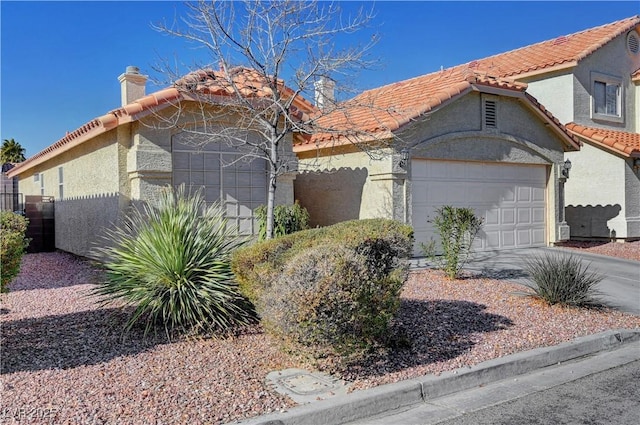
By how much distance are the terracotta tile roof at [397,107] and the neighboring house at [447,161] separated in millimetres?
33

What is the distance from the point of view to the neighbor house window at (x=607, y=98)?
19875 mm

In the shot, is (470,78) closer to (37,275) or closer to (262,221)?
(262,221)

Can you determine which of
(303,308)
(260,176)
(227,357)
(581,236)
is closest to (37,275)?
(260,176)

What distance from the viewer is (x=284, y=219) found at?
11336 mm

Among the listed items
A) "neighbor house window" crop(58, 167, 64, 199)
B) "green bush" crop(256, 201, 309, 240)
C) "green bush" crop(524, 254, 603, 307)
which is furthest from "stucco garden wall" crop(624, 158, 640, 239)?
"neighbor house window" crop(58, 167, 64, 199)

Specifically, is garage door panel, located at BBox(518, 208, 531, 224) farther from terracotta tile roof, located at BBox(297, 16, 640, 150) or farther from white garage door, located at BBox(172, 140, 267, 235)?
white garage door, located at BBox(172, 140, 267, 235)

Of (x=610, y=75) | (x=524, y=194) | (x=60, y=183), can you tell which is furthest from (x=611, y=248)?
(x=60, y=183)

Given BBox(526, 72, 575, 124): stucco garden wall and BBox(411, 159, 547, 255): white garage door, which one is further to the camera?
BBox(526, 72, 575, 124): stucco garden wall

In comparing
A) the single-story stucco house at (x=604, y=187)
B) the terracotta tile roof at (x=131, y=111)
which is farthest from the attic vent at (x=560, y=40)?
the terracotta tile roof at (x=131, y=111)

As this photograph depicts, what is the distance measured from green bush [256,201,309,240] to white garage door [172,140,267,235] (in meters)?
0.61

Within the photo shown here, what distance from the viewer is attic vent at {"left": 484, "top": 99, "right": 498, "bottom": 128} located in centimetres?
1456

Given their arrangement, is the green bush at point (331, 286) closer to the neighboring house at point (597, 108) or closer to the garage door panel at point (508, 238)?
the garage door panel at point (508, 238)

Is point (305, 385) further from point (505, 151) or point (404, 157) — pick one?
point (505, 151)

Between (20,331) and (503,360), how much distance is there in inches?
216
